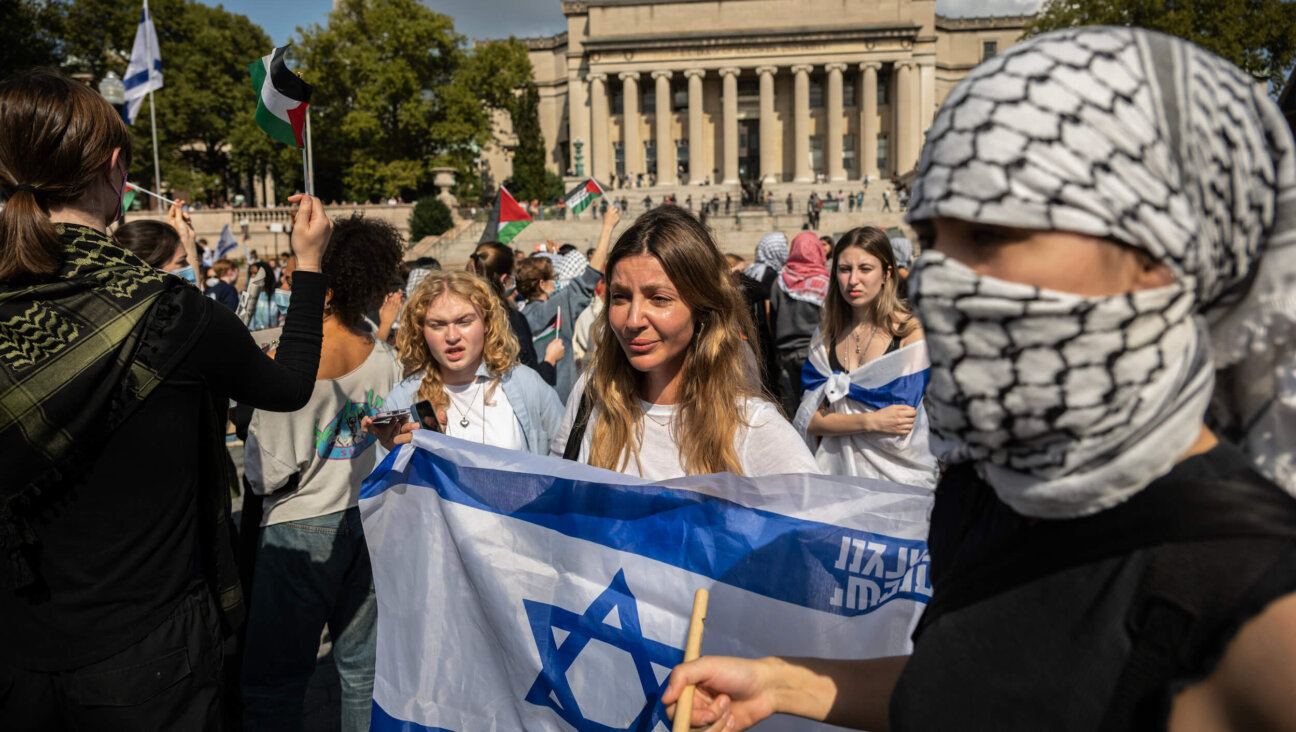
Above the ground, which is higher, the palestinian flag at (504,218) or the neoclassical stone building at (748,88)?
the neoclassical stone building at (748,88)

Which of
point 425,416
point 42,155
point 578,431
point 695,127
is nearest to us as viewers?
point 42,155

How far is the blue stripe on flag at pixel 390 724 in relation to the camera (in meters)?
2.74

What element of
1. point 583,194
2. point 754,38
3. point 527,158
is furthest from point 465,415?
point 754,38

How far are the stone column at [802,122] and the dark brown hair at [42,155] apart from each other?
6740cm

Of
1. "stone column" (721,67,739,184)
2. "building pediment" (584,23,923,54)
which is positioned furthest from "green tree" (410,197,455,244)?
"building pediment" (584,23,923,54)

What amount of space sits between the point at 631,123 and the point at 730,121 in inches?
311

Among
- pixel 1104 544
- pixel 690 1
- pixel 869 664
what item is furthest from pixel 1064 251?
pixel 690 1

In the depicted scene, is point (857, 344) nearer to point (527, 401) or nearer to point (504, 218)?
point (527, 401)

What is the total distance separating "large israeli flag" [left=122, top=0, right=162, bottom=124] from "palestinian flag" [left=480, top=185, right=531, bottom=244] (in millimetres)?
10016

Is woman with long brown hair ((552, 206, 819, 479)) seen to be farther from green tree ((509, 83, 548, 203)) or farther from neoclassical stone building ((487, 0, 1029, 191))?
neoclassical stone building ((487, 0, 1029, 191))

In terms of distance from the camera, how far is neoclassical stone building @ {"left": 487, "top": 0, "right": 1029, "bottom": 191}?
67625 mm

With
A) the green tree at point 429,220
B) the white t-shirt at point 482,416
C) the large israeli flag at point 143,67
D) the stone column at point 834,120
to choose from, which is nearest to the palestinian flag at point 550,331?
the white t-shirt at point 482,416

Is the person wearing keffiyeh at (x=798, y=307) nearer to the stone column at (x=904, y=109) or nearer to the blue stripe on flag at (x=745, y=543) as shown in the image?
the blue stripe on flag at (x=745, y=543)

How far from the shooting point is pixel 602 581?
8.49 feet
